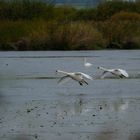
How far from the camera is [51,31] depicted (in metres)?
43.8

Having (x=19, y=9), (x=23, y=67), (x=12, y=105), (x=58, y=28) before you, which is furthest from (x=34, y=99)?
(x=19, y=9)

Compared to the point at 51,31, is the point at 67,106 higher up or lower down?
higher up

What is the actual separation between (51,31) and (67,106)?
27.0 m

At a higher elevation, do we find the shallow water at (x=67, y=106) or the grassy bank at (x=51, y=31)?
the shallow water at (x=67, y=106)

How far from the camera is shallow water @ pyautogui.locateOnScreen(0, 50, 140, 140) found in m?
13.0

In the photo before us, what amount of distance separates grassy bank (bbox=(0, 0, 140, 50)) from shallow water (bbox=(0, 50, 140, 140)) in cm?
1359

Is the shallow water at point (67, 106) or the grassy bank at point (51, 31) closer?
the shallow water at point (67, 106)

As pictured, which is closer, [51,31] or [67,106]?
[67,106]

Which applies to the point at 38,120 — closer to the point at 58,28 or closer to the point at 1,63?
the point at 1,63

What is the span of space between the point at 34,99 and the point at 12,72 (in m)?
9.15

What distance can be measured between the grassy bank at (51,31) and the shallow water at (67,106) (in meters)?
13.6

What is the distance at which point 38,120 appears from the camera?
47.9 feet

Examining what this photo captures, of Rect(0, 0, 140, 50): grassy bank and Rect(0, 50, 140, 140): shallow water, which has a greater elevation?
Rect(0, 50, 140, 140): shallow water

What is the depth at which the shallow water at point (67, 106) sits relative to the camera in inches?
512
